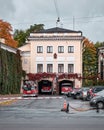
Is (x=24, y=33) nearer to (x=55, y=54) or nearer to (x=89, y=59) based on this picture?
(x=89, y=59)

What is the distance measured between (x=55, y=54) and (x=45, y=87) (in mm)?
6593

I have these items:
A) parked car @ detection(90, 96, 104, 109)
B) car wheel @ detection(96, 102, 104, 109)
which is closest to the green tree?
parked car @ detection(90, 96, 104, 109)

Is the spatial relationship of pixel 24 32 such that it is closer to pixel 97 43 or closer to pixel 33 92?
pixel 97 43

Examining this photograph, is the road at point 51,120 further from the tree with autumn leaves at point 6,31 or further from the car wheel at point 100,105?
the tree with autumn leaves at point 6,31

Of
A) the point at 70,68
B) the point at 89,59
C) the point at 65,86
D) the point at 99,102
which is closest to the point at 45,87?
the point at 65,86

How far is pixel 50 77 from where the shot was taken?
85.4m

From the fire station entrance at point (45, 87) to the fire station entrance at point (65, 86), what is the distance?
82.7 inches

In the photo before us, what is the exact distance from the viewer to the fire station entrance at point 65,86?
8260 cm

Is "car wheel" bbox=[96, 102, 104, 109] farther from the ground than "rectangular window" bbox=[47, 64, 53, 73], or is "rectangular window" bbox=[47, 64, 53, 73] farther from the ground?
"rectangular window" bbox=[47, 64, 53, 73]

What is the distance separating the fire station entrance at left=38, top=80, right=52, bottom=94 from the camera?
280 ft

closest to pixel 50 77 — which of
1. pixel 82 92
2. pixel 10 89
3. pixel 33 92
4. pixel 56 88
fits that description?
pixel 56 88

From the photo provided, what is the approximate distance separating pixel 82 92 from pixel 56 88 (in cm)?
3019

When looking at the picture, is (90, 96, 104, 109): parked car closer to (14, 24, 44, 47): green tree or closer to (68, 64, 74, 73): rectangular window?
(68, 64, 74, 73): rectangular window

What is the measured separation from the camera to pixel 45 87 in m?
85.6
